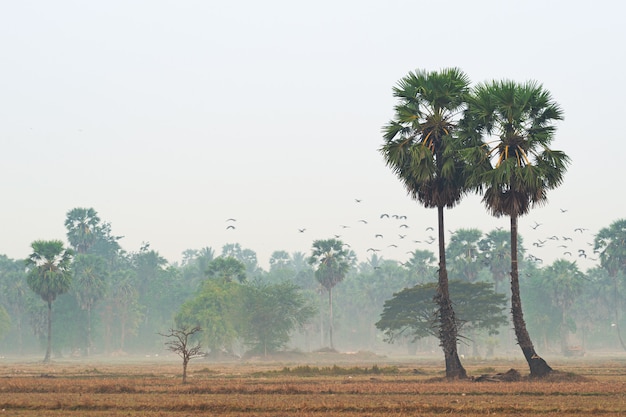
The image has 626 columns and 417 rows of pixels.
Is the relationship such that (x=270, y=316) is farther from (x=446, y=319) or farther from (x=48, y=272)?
(x=446, y=319)

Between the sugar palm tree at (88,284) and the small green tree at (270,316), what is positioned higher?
the sugar palm tree at (88,284)

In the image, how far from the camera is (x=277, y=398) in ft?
115

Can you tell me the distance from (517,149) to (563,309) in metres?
105

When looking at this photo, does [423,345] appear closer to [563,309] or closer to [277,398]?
[563,309]

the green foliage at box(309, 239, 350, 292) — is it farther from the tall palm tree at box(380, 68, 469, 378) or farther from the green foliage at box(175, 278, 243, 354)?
the tall palm tree at box(380, 68, 469, 378)

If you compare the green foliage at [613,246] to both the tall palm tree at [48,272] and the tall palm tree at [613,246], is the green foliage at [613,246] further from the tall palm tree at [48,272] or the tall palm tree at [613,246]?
the tall palm tree at [48,272]

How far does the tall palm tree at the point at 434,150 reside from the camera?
170 feet

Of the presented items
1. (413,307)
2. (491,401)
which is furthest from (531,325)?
(491,401)

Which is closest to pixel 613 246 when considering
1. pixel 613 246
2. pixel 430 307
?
pixel 613 246

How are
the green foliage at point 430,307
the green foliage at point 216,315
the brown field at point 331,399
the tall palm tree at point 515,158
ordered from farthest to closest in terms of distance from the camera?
the green foliage at point 216,315, the green foliage at point 430,307, the tall palm tree at point 515,158, the brown field at point 331,399

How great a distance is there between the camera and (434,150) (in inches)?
2096

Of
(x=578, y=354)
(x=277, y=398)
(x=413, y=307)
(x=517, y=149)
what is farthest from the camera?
(x=578, y=354)

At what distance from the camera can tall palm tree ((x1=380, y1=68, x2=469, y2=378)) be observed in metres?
51.9

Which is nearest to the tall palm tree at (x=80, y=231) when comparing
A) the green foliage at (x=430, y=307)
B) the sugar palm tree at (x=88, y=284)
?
the sugar palm tree at (x=88, y=284)
